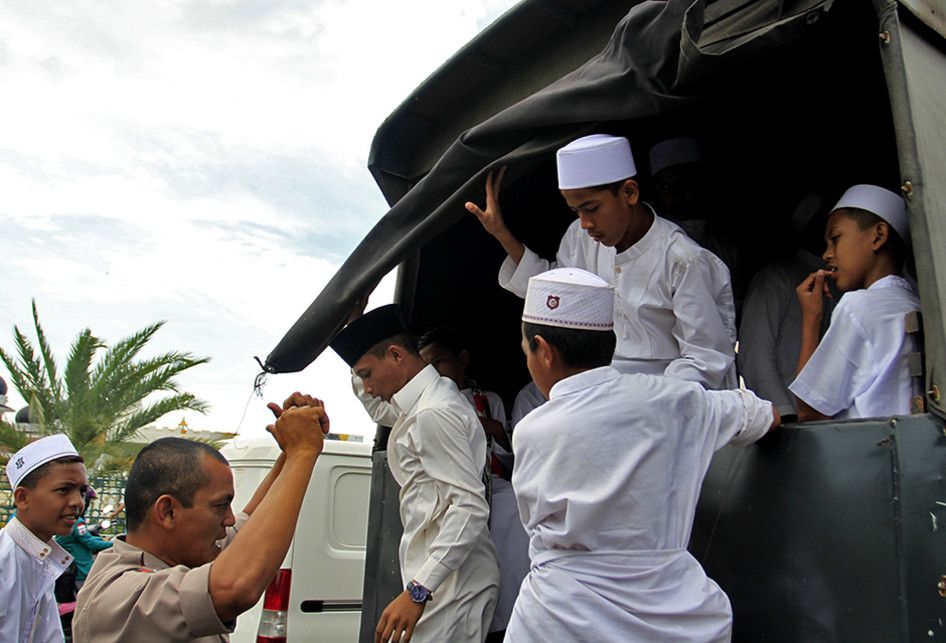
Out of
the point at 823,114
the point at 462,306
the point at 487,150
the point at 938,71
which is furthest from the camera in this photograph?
the point at 462,306

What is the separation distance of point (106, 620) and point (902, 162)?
6.96 ft

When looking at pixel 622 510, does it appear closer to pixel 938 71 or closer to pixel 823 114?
pixel 938 71

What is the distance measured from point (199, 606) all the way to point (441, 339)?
2.39 m

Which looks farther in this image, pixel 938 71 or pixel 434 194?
pixel 434 194

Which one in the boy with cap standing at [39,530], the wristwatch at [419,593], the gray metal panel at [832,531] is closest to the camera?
the gray metal panel at [832,531]

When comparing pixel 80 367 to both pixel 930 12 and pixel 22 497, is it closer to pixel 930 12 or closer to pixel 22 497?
pixel 22 497

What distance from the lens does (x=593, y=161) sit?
2758 millimetres

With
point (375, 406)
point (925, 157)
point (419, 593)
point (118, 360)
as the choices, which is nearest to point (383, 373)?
point (375, 406)

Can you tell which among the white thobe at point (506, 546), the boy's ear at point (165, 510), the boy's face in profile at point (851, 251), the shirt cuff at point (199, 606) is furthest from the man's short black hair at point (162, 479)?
the boy's face in profile at point (851, 251)

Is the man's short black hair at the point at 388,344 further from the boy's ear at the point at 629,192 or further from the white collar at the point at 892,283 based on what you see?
the white collar at the point at 892,283

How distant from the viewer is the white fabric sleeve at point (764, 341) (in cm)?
326

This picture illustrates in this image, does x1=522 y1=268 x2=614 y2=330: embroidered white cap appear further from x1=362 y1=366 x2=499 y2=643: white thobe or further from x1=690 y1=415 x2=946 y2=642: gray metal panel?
x1=362 y1=366 x2=499 y2=643: white thobe

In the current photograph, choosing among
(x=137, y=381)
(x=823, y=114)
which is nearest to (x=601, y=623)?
(x=823, y=114)

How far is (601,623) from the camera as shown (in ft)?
6.68
